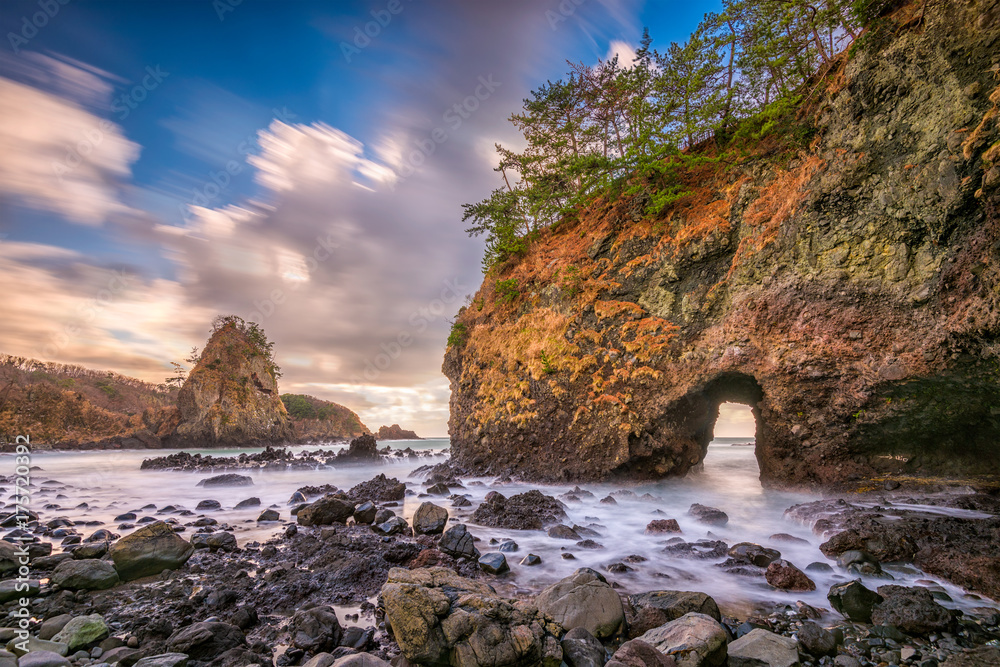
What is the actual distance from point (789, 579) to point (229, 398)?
166 ft

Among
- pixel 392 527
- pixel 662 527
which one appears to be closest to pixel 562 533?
pixel 662 527

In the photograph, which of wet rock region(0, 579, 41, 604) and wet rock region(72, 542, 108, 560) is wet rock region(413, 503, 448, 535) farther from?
wet rock region(0, 579, 41, 604)

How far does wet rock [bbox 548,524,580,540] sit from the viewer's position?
7516 millimetres

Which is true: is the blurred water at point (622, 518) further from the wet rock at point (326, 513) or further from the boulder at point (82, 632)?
the boulder at point (82, 632)

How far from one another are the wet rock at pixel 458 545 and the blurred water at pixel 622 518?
58cm

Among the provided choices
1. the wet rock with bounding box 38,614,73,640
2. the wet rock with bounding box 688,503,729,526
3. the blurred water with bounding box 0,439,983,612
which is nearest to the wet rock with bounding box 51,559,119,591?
the wet rock with bounding box 38,614,73,640

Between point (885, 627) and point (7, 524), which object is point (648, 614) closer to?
point (885, 627)

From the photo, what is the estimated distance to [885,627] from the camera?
3879 mm

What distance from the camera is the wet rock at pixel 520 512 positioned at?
27.2 feet

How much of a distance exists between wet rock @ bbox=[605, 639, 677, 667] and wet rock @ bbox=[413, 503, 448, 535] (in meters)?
4.96

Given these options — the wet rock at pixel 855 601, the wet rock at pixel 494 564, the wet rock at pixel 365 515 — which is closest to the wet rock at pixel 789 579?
the wet rock at pixel 855 601

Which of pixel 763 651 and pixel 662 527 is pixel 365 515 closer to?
Answer: pixel 662 527

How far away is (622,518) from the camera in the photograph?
9.12 metres

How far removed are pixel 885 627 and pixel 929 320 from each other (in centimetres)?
713
